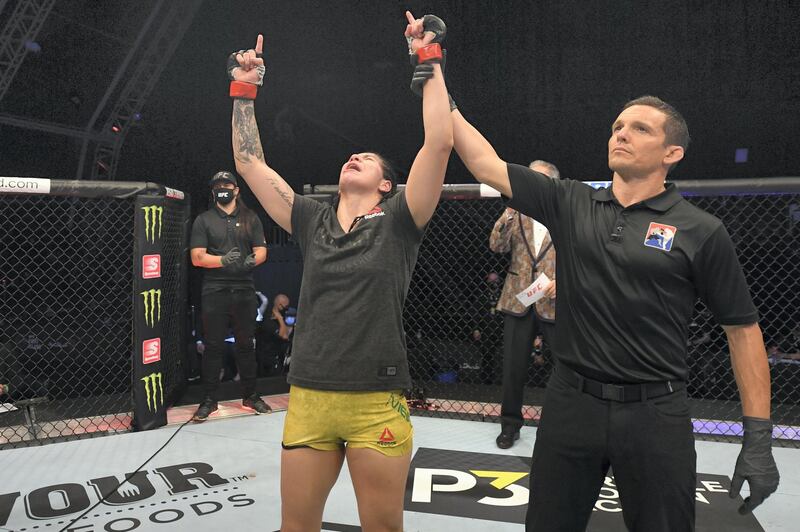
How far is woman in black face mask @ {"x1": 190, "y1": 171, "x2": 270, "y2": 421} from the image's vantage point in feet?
13.3

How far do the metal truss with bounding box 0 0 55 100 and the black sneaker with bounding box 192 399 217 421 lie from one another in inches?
277

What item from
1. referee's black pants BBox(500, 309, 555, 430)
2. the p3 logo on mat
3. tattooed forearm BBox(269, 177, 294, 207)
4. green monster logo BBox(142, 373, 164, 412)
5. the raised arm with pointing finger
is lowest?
the p3 logo on mat

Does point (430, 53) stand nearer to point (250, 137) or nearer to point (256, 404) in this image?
point (250, 137)

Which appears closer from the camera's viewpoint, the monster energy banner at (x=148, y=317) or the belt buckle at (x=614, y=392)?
the belt buckle at (x=614, y=392)

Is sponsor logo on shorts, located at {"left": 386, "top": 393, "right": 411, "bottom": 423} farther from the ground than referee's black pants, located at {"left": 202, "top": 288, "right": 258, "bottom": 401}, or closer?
farther from the ground

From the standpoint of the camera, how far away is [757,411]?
1.56m

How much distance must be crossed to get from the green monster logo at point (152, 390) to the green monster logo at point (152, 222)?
943mm

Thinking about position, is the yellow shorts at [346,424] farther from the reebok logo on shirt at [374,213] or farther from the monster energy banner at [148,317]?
the monster energy banner at [148,317]

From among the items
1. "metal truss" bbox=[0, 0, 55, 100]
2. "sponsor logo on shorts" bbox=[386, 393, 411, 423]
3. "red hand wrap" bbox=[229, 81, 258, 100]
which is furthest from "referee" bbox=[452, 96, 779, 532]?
"metal truss" bbox=[0, 0, 55, 100]

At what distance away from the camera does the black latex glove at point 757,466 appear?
5.00 feet

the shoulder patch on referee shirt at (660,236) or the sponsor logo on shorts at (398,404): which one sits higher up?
the shoulder patch on referee shirt at (660,236)

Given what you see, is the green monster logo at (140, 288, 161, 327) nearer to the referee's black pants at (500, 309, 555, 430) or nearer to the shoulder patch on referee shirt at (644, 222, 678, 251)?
the referee's black pants at (500, 309, 555, 430)

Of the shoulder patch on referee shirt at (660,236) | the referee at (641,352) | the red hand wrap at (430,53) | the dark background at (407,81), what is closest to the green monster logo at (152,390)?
the referee at (641,352)

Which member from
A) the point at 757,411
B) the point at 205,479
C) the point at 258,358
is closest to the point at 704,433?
the point at 757,411
